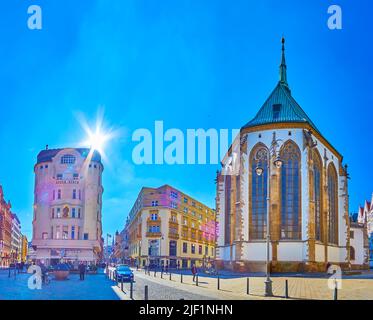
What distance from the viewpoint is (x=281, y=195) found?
4841 cm

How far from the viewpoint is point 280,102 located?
175 ft

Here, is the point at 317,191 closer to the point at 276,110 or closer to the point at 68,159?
the point at 276,110

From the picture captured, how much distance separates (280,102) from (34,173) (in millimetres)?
40233

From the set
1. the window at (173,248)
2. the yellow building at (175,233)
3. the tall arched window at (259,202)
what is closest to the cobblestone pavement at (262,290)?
the yellow building at (175,233)

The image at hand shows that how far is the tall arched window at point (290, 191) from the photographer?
4803 centimetres

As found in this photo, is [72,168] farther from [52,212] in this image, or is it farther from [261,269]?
[261,269]

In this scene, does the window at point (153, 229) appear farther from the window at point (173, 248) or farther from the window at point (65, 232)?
the window at point (65, 232)

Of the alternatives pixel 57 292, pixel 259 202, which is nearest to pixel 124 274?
pixel 57 292

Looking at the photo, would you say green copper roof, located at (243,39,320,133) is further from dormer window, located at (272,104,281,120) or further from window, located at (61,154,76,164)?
window, located at (61,154,76,164)

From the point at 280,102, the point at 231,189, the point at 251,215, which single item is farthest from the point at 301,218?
the point at 280,102

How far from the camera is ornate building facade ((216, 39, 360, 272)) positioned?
47312 millimetres

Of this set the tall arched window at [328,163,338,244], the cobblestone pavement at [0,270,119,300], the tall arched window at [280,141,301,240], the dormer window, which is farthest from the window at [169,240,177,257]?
the cobblestone pavement at [0,270,119,300]

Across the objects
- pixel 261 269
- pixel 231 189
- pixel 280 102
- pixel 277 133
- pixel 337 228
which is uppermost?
pixel 280 102
